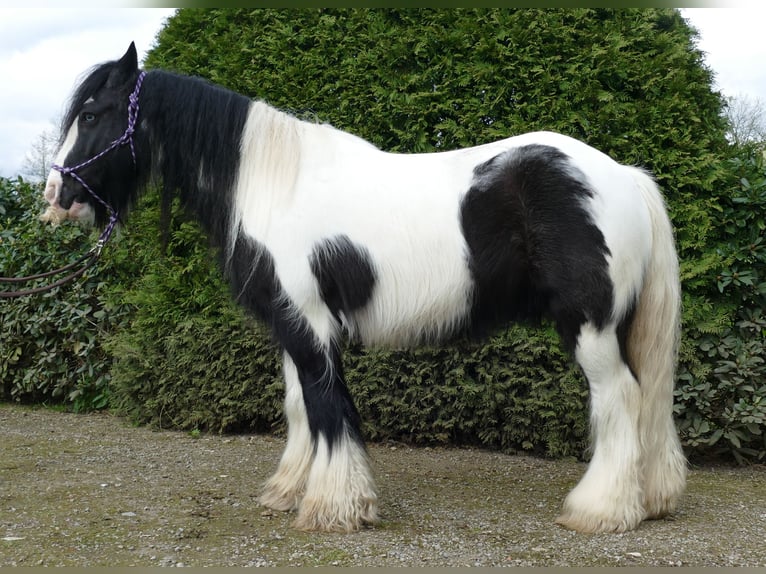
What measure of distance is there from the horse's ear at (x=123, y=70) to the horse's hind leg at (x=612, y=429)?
2718 millimetres

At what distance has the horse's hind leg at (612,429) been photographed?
11.2 feet

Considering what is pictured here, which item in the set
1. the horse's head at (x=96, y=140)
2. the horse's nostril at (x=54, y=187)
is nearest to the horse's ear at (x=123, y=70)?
the horse's head at (x=96, y=140)

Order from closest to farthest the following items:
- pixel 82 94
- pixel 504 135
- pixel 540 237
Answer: pixel 540 237
pixel 82 94
pixel 504 135

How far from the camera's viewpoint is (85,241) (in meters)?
7.01

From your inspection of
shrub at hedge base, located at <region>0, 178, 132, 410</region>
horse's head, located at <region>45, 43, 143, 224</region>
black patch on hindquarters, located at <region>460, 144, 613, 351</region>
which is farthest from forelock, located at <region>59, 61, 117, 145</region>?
shrub at hedge base, located at <region>0, 178, 132, 410</region>

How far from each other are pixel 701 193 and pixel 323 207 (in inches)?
114

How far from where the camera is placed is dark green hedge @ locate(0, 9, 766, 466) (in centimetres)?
484

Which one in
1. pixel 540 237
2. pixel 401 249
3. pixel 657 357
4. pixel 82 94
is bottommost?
pixel 657 357

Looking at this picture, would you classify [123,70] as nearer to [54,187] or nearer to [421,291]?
[54,187]

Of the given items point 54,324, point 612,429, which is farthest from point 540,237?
point 54,324

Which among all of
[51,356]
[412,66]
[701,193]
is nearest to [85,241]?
[51,356]

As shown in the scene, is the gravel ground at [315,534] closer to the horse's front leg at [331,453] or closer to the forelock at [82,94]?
the horse's front leg at [331,453]

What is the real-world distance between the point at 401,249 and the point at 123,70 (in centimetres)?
179

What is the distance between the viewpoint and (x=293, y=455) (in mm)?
3918
